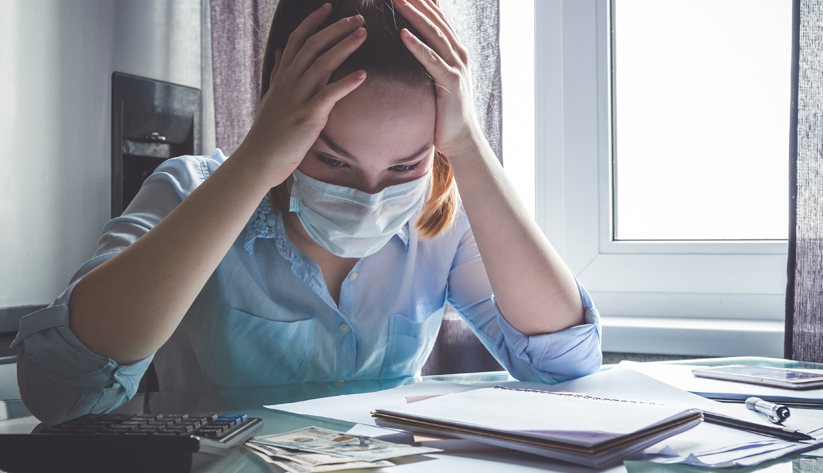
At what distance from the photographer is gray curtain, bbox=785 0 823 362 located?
1245mm

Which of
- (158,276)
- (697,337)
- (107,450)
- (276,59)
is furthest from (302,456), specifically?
(697,337)

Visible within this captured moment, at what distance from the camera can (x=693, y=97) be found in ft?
5.32

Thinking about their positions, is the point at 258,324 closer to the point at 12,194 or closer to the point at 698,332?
the point at 12,194

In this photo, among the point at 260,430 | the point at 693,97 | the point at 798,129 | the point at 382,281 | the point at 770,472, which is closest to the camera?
the point at 770,472

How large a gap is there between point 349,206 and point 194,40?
131 centimetres

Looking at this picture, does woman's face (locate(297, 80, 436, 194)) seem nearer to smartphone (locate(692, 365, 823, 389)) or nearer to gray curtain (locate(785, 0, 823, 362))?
smartphone (locate(692, 365, 823, 389))

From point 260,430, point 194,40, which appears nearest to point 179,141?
point 194,40

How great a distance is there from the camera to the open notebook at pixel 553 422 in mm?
491

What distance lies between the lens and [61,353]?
708 mm

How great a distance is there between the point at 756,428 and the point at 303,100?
0.64m

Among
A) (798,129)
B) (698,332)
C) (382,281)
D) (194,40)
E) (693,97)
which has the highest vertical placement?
(194,40)

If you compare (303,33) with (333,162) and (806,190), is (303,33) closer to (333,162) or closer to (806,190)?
(333,162)

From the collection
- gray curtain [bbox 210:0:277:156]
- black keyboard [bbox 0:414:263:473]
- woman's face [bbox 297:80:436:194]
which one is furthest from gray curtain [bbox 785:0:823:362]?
gray curtain [bbox 210:0:277:156]

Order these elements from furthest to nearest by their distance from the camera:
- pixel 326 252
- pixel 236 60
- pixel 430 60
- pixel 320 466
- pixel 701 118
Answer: pixel 236 60 → pixel 701 118 → pixel 326 252 → pixel 430 60 → pixel 320 466
